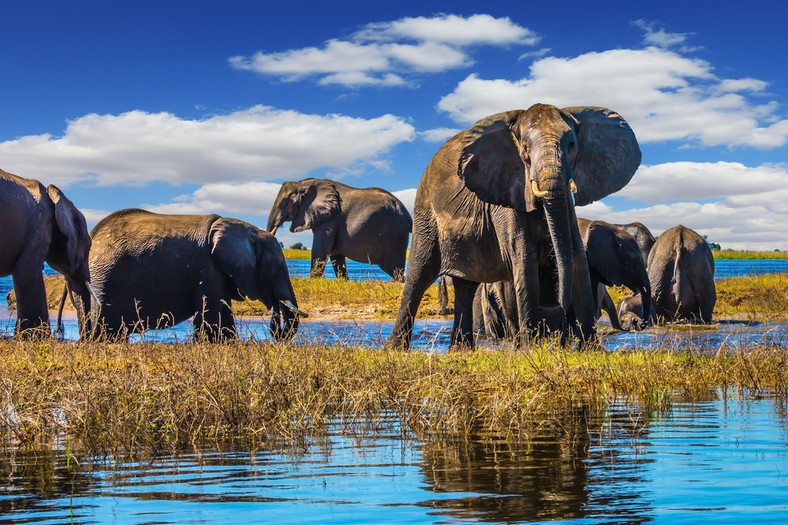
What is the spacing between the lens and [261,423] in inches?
255

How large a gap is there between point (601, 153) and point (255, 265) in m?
5.12

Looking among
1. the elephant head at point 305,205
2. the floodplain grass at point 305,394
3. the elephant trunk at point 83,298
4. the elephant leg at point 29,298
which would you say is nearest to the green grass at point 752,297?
the elephant head at point 305,205

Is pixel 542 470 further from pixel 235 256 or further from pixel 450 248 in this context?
pixel 235 256

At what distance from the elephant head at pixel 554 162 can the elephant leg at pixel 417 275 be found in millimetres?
1368

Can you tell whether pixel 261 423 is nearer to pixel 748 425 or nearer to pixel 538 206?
pixel 748 425

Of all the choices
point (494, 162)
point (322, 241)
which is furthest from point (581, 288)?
point (322, 241)

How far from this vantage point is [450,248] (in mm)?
12359

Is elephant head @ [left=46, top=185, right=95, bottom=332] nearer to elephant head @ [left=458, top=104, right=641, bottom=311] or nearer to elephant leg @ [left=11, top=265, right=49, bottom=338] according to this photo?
elephant leg @ [left=11, top=265, right=49, bottom=338]

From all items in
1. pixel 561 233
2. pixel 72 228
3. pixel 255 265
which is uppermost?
pixel 72 228

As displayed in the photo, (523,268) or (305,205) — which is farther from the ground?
(305,205)

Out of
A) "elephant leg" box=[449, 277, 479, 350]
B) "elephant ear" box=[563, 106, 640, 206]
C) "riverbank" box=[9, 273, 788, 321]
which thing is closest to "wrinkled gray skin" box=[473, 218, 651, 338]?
"elephant leg" box=[449, 277, 479, 350]

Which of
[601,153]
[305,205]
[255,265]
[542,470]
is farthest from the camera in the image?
[305,205]

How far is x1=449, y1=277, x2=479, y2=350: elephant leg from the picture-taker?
499 inches

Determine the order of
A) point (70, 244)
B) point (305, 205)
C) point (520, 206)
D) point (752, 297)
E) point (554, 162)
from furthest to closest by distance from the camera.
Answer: point (305, 205), point (752, 297), point (70, 244), point (520, 206), point (554, 162)
